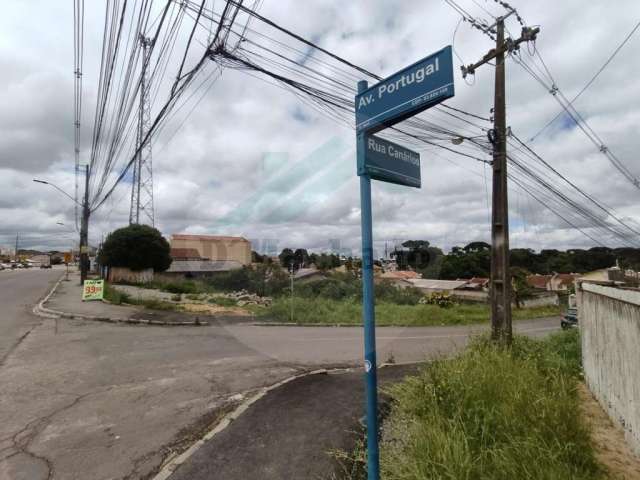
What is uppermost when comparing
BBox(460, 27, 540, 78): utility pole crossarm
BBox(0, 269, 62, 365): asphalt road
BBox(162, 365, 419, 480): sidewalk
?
BBox(460, 27, 540, 78): utility pole crossarm

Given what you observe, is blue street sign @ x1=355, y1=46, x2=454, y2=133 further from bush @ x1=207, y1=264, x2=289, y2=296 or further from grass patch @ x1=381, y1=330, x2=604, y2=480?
bush @ x1=207, y1=264, x2=289, y2=296

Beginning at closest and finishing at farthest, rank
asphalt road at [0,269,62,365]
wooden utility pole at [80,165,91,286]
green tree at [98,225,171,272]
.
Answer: asphalt road at [0,269,62,365], wooden utility pole at [80,165,91,286], green tree at [98,225,171,272]

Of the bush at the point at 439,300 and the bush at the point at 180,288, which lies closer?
the bush at the point at 439,300

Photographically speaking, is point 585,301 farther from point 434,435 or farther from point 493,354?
point 434,435

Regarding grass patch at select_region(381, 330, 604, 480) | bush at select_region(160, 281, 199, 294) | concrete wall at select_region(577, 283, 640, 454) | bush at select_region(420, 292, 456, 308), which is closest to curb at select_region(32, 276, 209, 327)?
grass patch at select_region(381, 330, 604, 480)

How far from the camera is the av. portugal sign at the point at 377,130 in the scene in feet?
7.92

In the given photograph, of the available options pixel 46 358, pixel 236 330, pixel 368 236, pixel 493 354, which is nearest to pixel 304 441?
pixel 368 236

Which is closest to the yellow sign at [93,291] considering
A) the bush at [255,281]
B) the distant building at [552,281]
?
the bush at [255,281]

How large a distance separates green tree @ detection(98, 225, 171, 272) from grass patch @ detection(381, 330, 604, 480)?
3317cm

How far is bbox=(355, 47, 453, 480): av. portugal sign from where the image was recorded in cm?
241

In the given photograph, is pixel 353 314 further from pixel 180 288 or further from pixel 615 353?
pixel 180 288

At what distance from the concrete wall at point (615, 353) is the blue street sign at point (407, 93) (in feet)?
11.8

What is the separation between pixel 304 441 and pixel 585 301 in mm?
6136

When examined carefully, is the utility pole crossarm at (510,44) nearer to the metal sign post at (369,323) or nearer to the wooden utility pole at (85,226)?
the metal sign post at (369,323)
